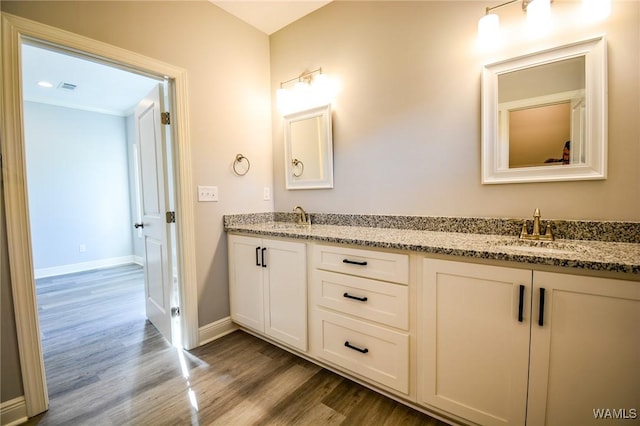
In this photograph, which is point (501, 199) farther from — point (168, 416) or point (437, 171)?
point (168, 416)

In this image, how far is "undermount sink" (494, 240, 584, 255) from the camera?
112cm

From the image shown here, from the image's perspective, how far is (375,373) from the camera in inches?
56.6

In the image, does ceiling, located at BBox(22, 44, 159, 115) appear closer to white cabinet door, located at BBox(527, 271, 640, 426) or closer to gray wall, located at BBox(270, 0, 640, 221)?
gray wall, located at BBox(270, 0, 640, 221)

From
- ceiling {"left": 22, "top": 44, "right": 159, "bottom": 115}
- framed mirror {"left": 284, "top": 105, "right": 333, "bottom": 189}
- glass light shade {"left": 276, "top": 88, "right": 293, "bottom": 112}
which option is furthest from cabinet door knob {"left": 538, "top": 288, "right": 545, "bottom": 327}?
ceiling {"left": 22, "top": 44, "right": 159, "bottom": 115}

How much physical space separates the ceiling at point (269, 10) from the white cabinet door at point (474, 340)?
220cm

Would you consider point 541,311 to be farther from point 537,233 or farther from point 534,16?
point 534,16

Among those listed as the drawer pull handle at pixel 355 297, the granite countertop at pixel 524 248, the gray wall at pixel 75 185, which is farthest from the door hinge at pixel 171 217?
the gray wall at pixel 75 185

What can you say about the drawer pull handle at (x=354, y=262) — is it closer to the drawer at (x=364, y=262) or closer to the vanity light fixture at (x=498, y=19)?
the drawer at (x=364, y=262)

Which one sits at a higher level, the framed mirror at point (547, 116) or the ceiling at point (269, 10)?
the ceiling at point (269, 10)

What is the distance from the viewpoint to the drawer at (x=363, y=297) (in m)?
1.34

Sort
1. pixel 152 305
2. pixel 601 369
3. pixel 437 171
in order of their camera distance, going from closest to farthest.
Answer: pixel 601 369 < pixel 437 171 < pixel 152 305

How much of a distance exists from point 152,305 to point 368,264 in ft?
6.80

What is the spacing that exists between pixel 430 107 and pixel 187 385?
2288 mm

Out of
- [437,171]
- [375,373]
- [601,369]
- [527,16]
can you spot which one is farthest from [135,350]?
[527,16]
